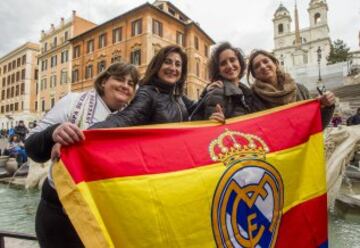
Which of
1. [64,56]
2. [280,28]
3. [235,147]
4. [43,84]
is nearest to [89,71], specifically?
[64,56]

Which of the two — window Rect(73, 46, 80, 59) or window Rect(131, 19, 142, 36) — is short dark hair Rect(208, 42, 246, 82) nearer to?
window Rect(131, 19, 142, 36)

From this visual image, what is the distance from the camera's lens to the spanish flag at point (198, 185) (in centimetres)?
164

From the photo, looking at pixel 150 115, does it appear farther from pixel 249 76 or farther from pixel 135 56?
pixel 135 56

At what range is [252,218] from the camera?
1.89m

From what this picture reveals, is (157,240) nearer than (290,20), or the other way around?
(157,240)

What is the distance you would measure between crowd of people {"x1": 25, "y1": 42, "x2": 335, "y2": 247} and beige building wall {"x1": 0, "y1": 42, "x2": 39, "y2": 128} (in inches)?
1967

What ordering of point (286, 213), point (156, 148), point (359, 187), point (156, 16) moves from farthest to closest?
point (156, 16), point (359, 187), point (286, 213), point (156, 148)

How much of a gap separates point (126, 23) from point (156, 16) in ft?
11.1

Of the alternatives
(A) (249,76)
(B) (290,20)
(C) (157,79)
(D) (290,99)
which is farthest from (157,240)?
(B) (290,20)

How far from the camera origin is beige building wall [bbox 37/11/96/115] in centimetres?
3806

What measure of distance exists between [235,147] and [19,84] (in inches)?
2258

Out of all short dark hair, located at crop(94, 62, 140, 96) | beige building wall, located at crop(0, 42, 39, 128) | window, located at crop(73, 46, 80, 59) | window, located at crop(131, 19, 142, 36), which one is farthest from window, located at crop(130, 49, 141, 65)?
short dark hair, located at crop(94, 62, 140, 96)

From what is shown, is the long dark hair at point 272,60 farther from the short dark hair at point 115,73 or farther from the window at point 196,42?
the window at point 196,42

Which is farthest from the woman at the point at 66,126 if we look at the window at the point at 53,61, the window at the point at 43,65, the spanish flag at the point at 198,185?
the window at the point at 43,65
